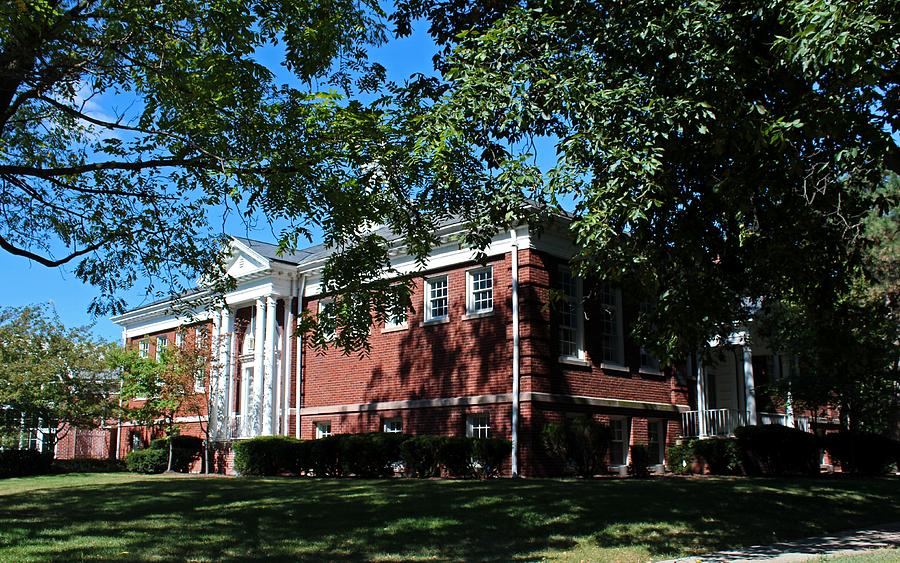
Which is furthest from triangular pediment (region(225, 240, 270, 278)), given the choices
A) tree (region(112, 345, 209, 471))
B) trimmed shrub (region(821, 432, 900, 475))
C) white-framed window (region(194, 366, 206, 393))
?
trimmed shrub (region(821, 432, 900, 475))

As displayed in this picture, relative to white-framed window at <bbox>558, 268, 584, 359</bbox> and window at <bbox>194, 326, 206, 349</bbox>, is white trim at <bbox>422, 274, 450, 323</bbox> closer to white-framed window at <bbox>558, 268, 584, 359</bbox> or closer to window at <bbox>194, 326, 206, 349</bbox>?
white-framed window at <bbox>558, 268, 584, 359</bbox>

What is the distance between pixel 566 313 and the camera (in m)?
22.0

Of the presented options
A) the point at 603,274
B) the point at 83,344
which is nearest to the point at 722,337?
the point at 603,274

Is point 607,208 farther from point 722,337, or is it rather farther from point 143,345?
point 143,345

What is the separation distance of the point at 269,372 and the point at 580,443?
35.1ft

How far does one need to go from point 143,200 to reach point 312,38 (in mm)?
4330

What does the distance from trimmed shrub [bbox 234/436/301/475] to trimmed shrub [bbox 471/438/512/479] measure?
590 centimetres

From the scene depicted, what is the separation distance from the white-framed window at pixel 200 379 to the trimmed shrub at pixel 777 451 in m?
16.6

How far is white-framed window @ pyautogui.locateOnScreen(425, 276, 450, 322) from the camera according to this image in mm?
22861

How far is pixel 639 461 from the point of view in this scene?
850 inches

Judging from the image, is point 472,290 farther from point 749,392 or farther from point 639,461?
point 749,392

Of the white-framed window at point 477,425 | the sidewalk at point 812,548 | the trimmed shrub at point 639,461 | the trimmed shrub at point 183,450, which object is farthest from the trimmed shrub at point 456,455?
the trimmed shrub at point 183,450

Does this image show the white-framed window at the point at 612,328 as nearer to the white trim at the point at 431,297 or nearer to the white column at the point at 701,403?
the white column at the point at 701,403

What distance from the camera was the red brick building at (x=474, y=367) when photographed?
67.8 ft
